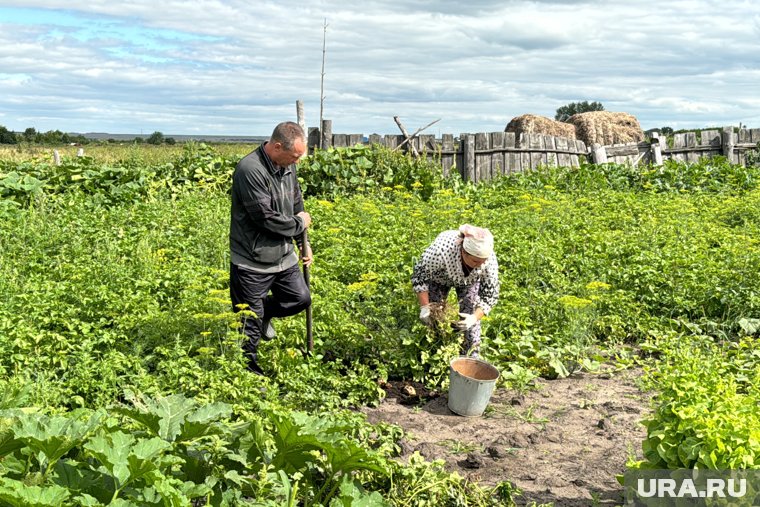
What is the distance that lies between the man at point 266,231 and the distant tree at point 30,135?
163ft

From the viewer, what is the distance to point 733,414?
11.0ft

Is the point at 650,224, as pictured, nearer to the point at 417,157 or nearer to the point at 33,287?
the point at 417,157

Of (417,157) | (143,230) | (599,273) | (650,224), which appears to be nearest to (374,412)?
(599,273)

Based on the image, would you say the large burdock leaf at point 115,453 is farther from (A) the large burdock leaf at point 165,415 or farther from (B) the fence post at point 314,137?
(B) the fence post at point 314,137

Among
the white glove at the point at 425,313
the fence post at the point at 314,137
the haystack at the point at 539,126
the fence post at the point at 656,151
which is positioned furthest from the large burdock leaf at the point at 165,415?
the haystack at the point at 539,126

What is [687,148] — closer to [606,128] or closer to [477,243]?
[606,128]

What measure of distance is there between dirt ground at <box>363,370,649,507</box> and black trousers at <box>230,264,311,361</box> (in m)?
0.99

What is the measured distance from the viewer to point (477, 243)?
17.6ft

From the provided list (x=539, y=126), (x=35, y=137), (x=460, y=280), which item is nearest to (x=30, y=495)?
(x=460, y=280)

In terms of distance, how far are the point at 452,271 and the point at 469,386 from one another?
A: 897mm

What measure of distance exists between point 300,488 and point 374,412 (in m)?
1.79

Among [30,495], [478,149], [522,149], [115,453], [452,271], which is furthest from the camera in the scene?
[522,149]

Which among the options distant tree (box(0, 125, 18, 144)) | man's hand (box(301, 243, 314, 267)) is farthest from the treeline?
man's hand (box(301, 243, 314, 267))

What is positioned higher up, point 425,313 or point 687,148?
point 687,148
